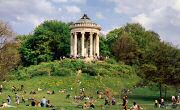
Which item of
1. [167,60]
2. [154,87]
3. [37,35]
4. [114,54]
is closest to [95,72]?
[154,87]

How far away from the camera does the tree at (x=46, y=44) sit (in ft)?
325

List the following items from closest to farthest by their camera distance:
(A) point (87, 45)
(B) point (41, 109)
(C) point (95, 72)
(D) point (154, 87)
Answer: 1. (B) point (41, 109)
2. (D) point (154, 87)
3. (C) point (95, 72)
4. (A) point (87, 45)

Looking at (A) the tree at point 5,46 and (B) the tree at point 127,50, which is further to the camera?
(B) the tree at point 127,50

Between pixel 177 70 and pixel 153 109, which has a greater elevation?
pixel 177 70

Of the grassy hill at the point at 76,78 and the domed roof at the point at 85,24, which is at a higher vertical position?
the domed roof at the point at 85,24

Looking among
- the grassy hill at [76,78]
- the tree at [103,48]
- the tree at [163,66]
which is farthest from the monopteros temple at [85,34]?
the tree at [163,66]

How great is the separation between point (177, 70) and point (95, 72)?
766 inches

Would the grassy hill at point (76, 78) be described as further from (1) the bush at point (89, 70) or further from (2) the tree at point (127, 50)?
(2) the tree at point (127, 50)

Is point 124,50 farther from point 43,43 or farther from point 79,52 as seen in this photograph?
point 43,43

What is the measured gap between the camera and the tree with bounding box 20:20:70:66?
99125 millimetres

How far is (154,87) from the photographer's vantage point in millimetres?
59312

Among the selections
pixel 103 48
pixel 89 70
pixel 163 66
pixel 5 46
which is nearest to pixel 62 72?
pixel 89 70

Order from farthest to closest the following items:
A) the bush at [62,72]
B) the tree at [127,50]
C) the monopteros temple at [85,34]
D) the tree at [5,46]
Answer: the tree at [127,50] → the monopteros temple at [85,34] → the bush at [62,72] → the tree at [5,46]

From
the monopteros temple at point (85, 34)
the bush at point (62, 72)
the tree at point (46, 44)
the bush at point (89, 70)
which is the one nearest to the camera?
the bush at point (62, 72)
